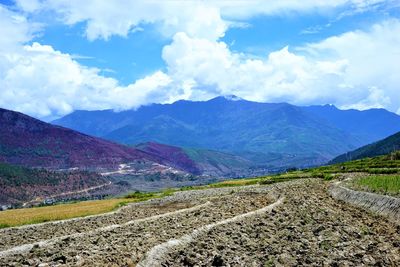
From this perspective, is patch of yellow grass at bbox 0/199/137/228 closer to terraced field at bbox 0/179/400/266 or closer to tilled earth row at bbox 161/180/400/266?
terraced field at bbox 0/179/400/266

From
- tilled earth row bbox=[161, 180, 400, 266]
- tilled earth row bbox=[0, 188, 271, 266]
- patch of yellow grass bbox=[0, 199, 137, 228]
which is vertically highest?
patch of yellow grass bbox=[0, 199, 137, 228]

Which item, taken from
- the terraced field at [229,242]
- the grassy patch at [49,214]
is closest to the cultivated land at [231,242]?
the terraced field at [229,242]

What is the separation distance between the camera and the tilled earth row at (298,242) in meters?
26.2

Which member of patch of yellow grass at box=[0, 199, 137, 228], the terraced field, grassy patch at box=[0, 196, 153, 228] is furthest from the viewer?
patch of yellow grass at box=[0, 199, 137, 228]

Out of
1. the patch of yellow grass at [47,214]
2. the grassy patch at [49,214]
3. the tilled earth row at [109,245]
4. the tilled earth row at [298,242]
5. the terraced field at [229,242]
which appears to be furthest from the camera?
the patch of yellow grass at [47,214]

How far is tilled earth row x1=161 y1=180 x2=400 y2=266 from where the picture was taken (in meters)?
26.2

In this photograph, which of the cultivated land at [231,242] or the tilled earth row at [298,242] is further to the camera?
the tilled earth row at [298,242]

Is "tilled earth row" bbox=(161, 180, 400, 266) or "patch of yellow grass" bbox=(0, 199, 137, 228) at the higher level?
"patch of yellow grass" bbox=(0, 199, 137, 228)

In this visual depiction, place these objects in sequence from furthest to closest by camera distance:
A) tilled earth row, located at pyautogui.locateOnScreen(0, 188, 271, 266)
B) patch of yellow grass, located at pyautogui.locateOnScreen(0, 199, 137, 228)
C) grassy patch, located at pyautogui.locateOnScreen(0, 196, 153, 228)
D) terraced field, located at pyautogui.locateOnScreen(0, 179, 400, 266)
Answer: patch of yellow grass, located at pyautogui.locateOnScreen(0, 199, 137, 228)
grassy patch, located at pyautogui.locateOnScreen(0, 196, 153, 228)
terraced field, located at pyautogui.locateOnScreen(0, 179, 400, 266)
tilled earth row, located at pyautogui.locateOnScreen(0, 188, 271, 266)

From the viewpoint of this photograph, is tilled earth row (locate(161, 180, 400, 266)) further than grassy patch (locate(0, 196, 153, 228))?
No

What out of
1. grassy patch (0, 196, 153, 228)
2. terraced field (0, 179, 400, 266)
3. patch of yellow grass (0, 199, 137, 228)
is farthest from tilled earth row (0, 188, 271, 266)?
patch of yellow grass (0, 199, 137, 228)

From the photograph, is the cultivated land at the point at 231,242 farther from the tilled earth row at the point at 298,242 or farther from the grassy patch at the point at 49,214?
the grassy patch at the point at 49,214

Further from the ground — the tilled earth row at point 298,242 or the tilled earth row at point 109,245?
the tilled earth row at point 109,245

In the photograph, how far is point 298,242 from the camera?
30922 millimetres
